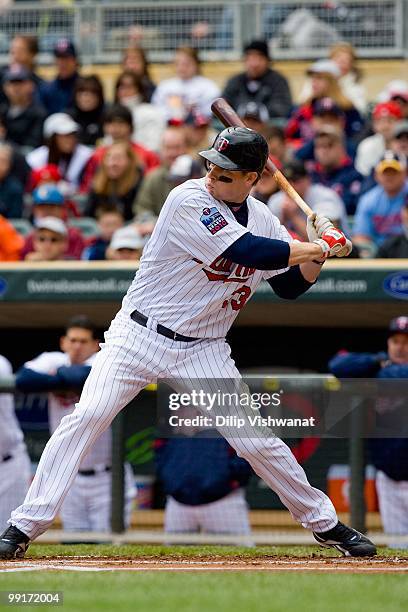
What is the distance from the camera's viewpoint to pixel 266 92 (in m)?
11.6

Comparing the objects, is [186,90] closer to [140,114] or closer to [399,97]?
[140,114]

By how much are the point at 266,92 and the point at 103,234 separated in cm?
294

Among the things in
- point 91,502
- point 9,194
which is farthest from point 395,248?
point 9,194

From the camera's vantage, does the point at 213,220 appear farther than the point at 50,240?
No

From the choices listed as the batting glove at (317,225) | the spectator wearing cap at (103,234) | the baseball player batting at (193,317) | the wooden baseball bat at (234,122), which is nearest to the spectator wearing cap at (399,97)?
the spectator wearing cap at (103,234)

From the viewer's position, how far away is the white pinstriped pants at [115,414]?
5113mm

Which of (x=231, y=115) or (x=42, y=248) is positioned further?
(x=42, y=248)

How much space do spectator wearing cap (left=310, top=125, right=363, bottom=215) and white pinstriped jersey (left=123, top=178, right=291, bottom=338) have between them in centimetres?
477

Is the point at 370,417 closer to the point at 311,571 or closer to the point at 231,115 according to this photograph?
the point at 231,115

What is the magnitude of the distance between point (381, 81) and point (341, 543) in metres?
8.42

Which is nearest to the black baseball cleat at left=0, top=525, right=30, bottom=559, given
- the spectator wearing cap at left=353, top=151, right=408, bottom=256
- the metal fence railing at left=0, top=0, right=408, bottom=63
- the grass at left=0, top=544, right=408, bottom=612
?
the grass at left=0, top=544, right=408, bottom=612

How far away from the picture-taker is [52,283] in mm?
8484

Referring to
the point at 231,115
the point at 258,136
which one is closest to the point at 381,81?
the point at 231,115

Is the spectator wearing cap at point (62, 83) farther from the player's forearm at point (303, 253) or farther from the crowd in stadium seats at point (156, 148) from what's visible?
the player's forearm at point (303, 253)
